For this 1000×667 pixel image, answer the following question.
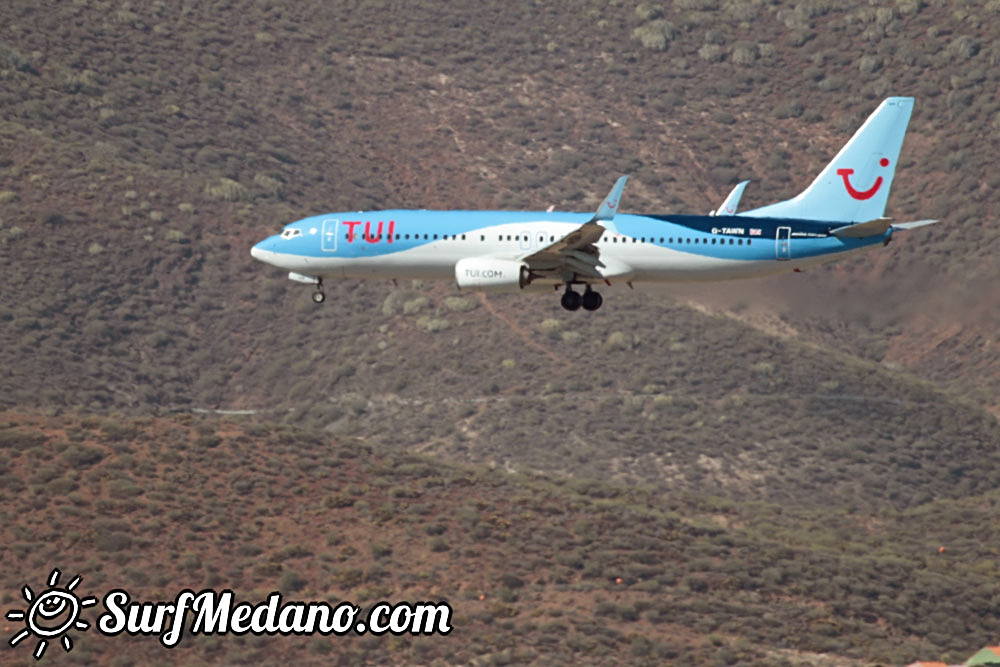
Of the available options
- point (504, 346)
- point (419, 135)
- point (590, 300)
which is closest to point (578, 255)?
point (590, 300)

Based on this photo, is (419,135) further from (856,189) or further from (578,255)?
(578,255)

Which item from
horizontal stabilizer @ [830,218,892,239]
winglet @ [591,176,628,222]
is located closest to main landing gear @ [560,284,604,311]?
winglet @ [591,176,628,222]

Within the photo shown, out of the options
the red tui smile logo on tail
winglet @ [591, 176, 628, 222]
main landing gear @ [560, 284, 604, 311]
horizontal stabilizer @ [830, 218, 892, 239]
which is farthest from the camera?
the red tui smile logo on tail

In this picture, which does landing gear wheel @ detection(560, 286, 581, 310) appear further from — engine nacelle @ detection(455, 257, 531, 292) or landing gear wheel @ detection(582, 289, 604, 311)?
engine nacelle @ detection(455, 257, 531, 292)

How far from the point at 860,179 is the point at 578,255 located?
44.1 ft

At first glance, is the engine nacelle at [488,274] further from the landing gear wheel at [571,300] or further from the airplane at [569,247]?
the landing gear wheel at [571,300]

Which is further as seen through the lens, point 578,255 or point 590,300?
point 590,300

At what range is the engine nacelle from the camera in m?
63.2

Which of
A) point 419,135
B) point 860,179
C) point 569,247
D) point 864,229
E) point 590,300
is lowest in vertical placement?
point 590,300

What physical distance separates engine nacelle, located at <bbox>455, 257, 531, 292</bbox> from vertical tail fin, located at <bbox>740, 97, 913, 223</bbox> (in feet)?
36.6

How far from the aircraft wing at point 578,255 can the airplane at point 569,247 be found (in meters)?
0.04

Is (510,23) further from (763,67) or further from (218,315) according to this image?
(218,315)

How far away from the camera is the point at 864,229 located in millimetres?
62844

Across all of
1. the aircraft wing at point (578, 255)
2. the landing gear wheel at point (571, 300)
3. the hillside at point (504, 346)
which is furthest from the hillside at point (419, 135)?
the aircraft wing at point (578, 255)
